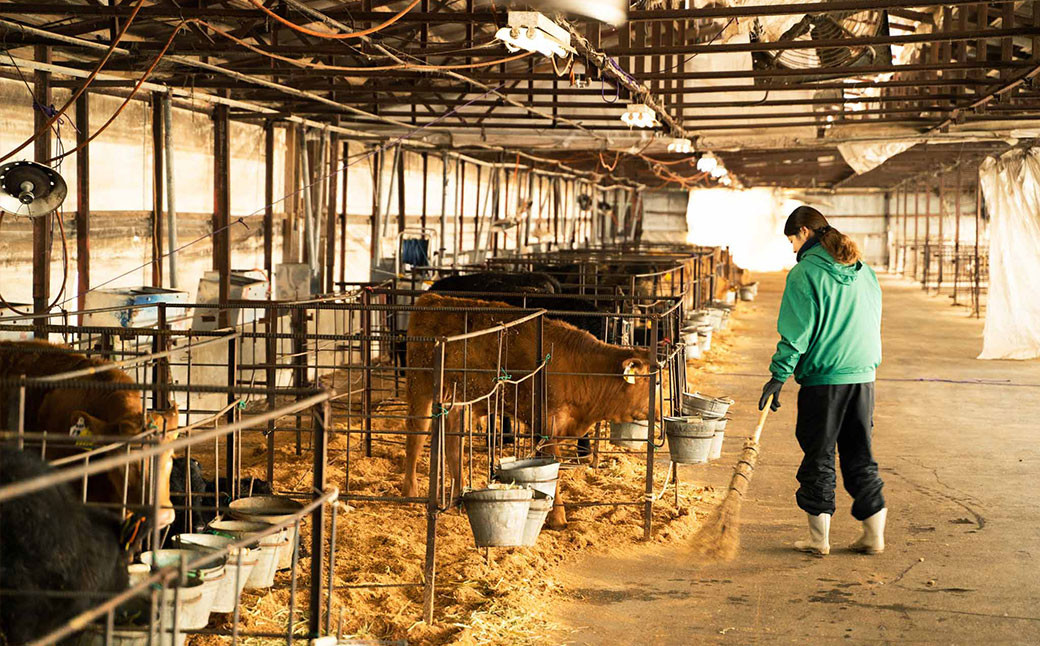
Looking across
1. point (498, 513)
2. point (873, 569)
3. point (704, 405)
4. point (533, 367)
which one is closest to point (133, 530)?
point (498, 513)

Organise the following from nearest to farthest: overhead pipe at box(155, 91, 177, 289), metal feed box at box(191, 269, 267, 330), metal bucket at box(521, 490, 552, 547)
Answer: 1. metal bucket at box(521, 490, 552, 547)
2. overhead pipe at box(155, 91, 177, 289)
3. metal feed box at box(191, 269, 267, 330)

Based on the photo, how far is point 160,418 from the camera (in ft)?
17.1

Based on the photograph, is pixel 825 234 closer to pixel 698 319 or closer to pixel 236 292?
pixel 236 292

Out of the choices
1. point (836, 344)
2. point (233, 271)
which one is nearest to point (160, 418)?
point (836, 344)

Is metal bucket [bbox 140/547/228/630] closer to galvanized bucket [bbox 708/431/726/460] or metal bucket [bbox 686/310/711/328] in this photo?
galvanized bucket [bbox 708/431/726/460]

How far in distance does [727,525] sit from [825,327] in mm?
1743

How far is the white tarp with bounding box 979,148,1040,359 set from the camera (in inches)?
642

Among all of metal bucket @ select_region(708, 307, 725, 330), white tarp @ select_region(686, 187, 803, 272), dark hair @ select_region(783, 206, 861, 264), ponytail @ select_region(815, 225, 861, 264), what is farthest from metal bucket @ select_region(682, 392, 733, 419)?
white tarp @ select_region(686, 187, 803, 272)

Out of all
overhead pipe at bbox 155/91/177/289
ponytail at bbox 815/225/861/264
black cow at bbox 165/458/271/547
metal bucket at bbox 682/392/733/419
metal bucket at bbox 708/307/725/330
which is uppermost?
overhead pipe at bbox 155/91/177/289

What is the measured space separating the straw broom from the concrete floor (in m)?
0.10

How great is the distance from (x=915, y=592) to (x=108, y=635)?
5031mm

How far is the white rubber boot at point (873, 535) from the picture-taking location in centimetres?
686

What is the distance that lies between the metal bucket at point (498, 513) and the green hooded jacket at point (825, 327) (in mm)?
2122

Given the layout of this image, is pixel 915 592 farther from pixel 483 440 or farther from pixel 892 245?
pixel 892 245
